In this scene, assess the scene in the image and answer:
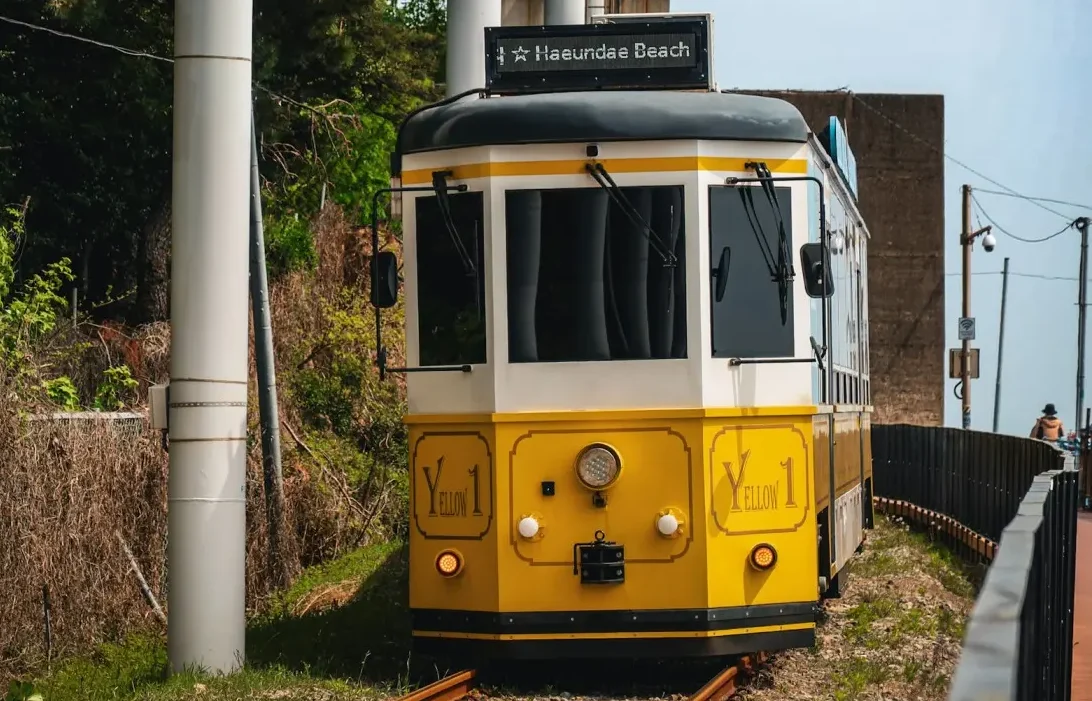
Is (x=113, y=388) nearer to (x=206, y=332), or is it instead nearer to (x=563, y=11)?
(x=563, y=11)

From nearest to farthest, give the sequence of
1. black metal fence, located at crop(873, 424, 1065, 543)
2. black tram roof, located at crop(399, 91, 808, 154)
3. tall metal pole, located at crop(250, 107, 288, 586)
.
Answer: black tram roof, located at crop(399, 91, 808, 154) → black metal fence, located at crop(873, 424, 1065, 543) → tall metal pole, located at crop(250, 107, 288, 586)

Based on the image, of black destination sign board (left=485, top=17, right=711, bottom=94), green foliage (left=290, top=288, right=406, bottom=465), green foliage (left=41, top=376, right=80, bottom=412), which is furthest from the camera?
green foliage (left=290, top=288, right=406, bottom=465)

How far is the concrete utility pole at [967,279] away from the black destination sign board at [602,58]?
2622 centimetres

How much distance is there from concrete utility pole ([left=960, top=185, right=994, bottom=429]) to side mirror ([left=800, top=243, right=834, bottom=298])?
26.7 metres

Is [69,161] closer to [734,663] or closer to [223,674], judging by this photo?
[223,674]

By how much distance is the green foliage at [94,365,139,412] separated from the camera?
17.2m

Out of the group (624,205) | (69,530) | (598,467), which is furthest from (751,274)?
(69,530)

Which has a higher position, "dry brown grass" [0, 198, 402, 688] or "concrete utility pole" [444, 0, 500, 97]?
"concrete utility pole" [444, 0, 500, 97]

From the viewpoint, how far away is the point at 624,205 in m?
9.69

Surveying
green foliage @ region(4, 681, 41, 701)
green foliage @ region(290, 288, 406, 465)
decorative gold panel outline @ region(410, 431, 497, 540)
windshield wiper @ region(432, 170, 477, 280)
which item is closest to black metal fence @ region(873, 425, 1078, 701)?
decorative gold panel outline @ region(410, 431, 497, 540)

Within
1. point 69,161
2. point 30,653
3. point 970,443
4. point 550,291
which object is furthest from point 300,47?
point 550,291

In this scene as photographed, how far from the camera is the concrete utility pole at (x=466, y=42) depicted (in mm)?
16781

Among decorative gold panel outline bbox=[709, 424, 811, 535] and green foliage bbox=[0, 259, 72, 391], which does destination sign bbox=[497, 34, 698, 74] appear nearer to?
decorative gold panel outline bbox=[709, 424, 811, 535]

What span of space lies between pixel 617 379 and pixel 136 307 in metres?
13.7
